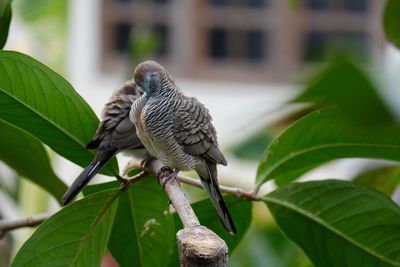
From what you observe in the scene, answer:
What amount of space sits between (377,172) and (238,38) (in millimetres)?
4735

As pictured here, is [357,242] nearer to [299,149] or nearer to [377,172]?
[299,149]

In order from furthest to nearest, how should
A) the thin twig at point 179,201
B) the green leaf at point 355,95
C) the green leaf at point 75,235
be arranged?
the green leaf at point 75,235 < the thin twig at point 179,201 < the green leaf at point 355,95

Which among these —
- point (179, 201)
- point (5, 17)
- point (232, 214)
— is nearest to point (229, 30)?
point (232, 214)

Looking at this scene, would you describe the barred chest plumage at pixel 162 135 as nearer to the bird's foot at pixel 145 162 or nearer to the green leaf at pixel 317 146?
the bird's foot at pixel 145 162

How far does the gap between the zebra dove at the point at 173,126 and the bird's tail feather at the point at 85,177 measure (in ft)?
0.39

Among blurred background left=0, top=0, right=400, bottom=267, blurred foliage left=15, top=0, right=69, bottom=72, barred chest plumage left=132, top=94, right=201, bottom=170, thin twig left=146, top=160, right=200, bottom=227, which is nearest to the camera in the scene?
thin twig left=146, top=160, right=200, bottom=227

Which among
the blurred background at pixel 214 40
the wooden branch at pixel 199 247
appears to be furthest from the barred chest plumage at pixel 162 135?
the blurred background at pixel 214 40

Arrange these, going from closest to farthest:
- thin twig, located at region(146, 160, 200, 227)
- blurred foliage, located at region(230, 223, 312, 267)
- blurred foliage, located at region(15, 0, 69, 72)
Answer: thin twig, located at region(146, 160, 200, 227) < blurred foliage, located at region(230, 223, 312, 267) < blurred foliage, located at region(15, 0, 69, 72)

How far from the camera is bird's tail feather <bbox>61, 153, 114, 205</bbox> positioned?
0.95 meters

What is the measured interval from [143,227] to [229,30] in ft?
16.5

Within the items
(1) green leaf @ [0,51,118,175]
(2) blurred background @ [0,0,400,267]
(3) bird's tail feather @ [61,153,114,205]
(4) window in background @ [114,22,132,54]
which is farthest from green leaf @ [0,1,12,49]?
(4) window in background @ [114,22,132,54]

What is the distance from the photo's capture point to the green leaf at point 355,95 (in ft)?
1.00

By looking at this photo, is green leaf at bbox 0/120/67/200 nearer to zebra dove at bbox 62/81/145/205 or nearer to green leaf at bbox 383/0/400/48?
zebra dove at bbox 62/81/145/205

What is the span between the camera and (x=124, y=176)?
94 cm
